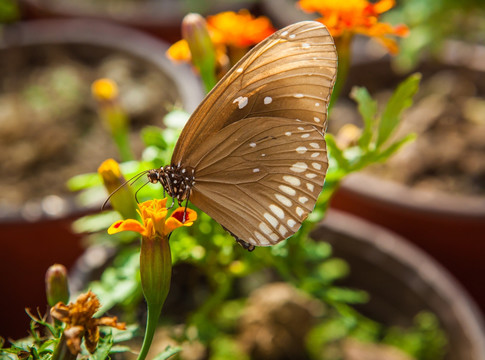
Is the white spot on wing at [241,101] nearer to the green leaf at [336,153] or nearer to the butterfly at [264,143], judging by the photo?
the butterfly at [264,143]

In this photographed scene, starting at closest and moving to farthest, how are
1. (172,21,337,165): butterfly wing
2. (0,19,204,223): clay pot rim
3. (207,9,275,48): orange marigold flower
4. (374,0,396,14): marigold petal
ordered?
(172,21,337,165): butterfly wing, (374,0,396,14): marigold petal, (207,9,275,48): orange marigold flower, (0,19,204,223): clay pot rim

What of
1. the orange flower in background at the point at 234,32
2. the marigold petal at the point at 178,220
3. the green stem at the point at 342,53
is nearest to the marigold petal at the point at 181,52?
the orange flower in background at the point at 234,32

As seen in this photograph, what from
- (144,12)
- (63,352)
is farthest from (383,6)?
(144,12)

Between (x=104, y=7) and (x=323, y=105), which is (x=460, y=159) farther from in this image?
(x=104, y=7)

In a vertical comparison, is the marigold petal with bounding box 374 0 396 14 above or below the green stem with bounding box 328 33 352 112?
above

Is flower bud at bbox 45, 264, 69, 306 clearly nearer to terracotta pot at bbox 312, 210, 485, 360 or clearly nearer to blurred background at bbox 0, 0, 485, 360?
blurred background at bbox 0, 0, 485, 360

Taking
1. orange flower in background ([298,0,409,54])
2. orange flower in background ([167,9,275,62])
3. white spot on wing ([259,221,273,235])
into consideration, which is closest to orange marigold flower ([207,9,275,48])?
orange flower in background ([167,9,275,62])

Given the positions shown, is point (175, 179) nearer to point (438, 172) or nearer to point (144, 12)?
point (438, 172)

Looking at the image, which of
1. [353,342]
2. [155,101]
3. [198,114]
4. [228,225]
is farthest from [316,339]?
[155,101]
